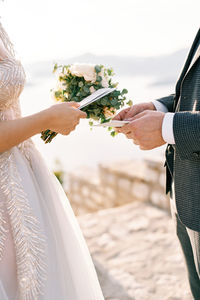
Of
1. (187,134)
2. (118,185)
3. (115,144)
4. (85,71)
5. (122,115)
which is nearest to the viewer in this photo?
(187,134)

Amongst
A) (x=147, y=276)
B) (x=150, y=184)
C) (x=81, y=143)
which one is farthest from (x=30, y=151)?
(x=81, y=143)

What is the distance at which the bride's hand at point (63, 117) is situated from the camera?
4.99 feet

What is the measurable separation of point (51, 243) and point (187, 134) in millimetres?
847

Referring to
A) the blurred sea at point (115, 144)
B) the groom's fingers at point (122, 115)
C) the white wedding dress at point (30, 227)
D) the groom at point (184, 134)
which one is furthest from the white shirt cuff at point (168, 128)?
the blurred sea at point (115, 144)

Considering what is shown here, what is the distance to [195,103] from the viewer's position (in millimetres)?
1576

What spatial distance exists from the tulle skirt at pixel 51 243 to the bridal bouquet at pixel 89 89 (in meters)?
0.19

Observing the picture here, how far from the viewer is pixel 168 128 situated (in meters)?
1.56

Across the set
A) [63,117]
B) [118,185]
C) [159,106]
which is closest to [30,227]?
[63,117]

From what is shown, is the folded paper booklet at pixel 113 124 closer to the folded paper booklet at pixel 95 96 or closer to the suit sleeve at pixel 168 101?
the folded paper booklet at pixel 95 96

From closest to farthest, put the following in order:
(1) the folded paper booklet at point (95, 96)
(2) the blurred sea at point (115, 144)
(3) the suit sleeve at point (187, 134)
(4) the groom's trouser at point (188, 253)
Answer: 1. (3) the suit sleeve at point (187, 134)
2. (1) the folded paper booklet at point (95, 96)
3. (4) the groom's trouser at point (188, 253)
4. (2) the blurred sea at point (115, 144)

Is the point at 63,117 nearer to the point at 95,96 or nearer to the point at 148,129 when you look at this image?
the point at 95,96

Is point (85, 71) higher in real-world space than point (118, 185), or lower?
higher

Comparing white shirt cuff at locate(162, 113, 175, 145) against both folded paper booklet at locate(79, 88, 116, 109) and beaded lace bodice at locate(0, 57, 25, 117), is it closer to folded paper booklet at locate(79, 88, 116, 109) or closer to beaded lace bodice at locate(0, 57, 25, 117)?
folded paper booklet at locate(79, 88, 116, 109)

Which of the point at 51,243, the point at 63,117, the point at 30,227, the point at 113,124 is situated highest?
the point at 63,117
